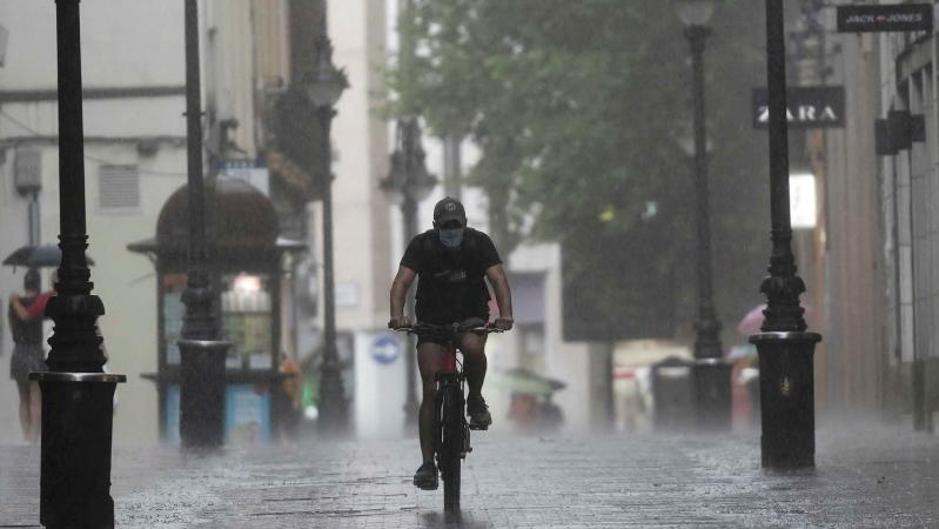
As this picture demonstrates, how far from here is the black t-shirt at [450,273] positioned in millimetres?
15055

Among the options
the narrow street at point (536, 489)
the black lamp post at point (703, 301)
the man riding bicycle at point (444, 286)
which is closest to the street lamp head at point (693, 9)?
the black lamp post at point (703, 301)

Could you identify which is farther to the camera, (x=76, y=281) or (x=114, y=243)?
(x=114, y=243)

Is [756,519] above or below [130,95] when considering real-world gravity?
below

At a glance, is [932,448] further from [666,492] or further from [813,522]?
[813,522]

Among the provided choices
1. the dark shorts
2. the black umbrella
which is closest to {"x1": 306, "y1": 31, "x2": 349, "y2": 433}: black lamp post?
the black umbrella

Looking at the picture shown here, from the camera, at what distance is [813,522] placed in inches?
534

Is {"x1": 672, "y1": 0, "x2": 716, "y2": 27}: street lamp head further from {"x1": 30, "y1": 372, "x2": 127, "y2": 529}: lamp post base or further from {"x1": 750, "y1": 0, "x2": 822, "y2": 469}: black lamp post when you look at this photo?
{"x1": 30, "y1": 372, "x2": 127, "y2": 529}: lamp post base

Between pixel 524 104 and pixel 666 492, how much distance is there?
94.6 feet

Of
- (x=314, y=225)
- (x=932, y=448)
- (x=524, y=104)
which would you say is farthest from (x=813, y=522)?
(x=314, y=225)

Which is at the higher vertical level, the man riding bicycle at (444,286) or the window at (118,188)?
the window at (118,188)

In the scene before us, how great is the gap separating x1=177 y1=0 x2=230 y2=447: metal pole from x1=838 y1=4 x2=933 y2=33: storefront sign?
6309mm

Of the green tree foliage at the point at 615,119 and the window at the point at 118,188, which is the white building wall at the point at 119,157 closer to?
the window at the point at 118,188

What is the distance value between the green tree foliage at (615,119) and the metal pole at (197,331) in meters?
16.1

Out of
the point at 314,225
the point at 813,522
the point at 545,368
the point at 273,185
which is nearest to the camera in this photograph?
the point at 813,522
